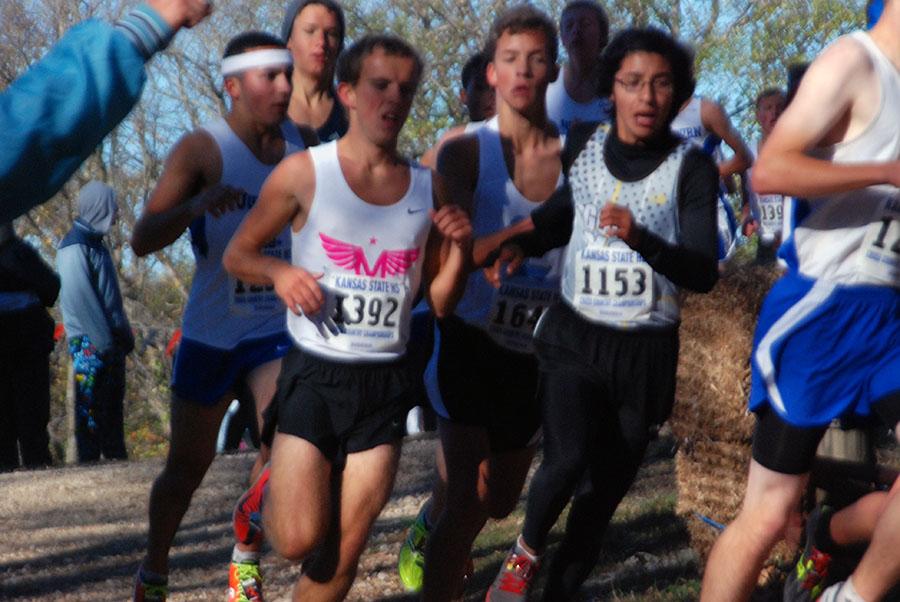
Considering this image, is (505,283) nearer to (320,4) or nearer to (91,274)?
(320,4)

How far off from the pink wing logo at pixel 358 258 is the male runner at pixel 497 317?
31.0 inches

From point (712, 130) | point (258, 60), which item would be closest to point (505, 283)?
point (258, 60)

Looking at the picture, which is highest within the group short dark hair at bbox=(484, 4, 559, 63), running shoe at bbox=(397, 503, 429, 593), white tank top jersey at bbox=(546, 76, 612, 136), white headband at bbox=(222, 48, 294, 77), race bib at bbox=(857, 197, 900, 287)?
short dark hair at bbox=(484, 4, 559, 63)

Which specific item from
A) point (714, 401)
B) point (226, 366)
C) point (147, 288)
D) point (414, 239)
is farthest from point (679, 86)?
point (147, 288)

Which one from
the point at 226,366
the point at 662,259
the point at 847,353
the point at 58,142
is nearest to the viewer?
the point at 58,142

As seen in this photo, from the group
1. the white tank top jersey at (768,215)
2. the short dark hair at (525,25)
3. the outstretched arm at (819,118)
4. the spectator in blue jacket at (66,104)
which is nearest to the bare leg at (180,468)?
the short dark hair at (525,25)

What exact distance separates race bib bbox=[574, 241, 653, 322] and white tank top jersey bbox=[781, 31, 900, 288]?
0.73m

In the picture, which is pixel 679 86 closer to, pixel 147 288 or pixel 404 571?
pixel 404 571

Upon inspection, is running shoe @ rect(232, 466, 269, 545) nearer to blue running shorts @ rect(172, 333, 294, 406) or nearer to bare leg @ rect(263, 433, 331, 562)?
blue running shorts @ rect(172, 333, 294, 406)

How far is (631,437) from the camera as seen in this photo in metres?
5.25

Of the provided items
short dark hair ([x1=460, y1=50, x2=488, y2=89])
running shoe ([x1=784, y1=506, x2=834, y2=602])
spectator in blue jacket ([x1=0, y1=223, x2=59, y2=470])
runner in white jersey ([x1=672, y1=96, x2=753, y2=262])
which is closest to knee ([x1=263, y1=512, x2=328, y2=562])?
running shoe ([x1=784, y1=506, x2=834, y2=602])

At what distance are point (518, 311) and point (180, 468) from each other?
143 cm

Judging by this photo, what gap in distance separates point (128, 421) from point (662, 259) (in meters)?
27.7

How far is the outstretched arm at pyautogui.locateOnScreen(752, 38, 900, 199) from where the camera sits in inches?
169
